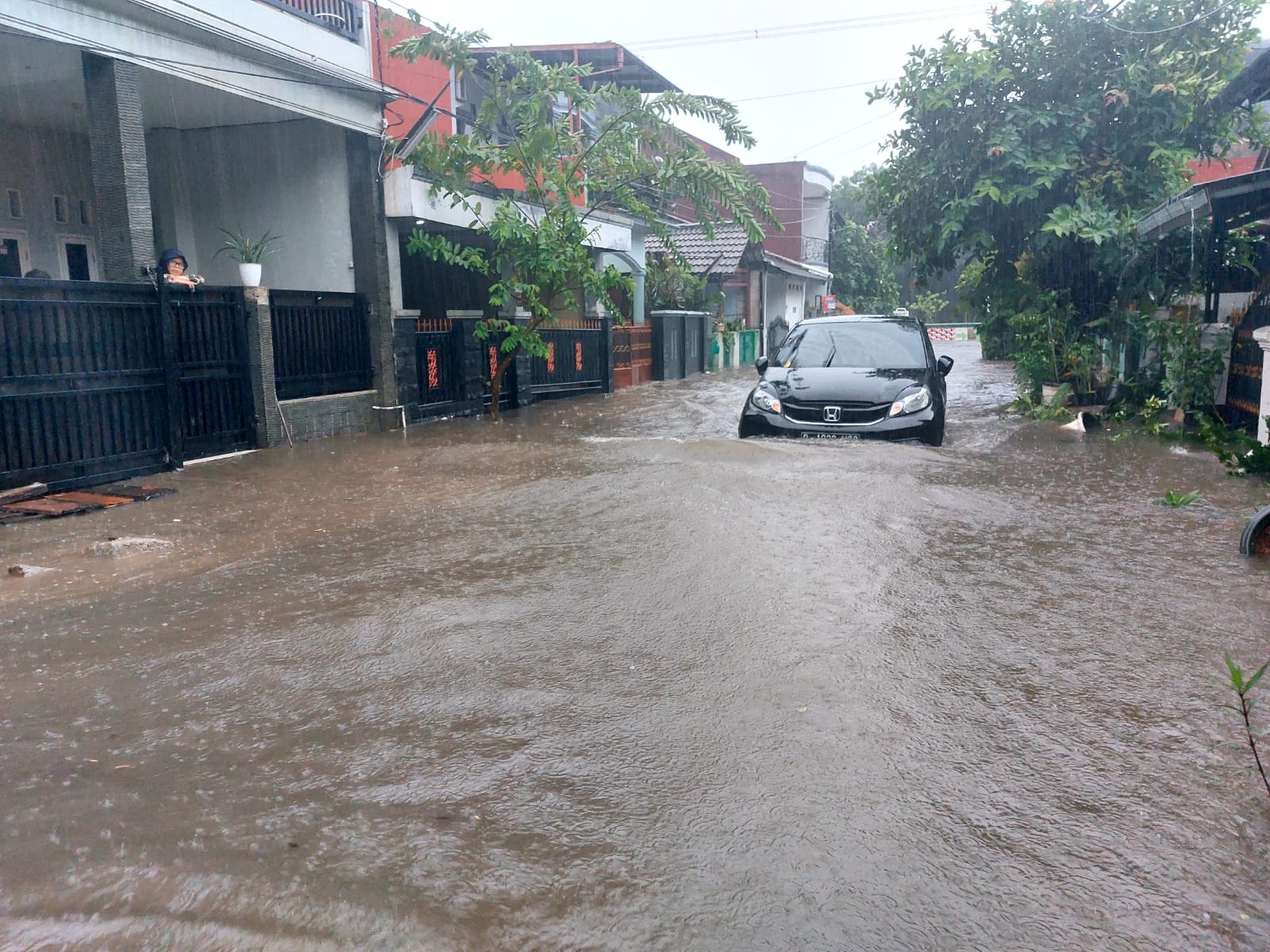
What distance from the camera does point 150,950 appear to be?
2.53 m

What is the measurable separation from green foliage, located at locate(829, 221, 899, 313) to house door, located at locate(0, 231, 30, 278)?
131 feet

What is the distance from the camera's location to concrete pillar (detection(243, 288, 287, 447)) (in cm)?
1134

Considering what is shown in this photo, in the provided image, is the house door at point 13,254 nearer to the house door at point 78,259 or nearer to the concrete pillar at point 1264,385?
the house door at point 78,259

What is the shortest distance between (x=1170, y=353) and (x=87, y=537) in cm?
1208

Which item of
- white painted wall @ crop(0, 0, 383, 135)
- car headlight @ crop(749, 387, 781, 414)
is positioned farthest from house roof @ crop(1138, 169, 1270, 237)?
white painted wall @ crop(0, 0, 383, 135)

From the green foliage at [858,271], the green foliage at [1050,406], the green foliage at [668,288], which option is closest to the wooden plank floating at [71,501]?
the green foliage at [1050,406]

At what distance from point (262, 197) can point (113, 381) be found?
6303mm

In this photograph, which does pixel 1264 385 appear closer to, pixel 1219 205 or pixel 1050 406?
pixel 1219 205

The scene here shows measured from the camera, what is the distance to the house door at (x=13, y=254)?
13.0m

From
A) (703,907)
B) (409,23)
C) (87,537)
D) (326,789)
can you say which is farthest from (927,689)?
(409,23)

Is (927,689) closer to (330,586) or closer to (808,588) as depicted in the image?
(808,588)

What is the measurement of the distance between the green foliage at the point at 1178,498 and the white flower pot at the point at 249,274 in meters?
9.36

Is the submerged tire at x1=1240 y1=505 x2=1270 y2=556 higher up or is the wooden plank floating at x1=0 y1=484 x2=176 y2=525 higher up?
the wooden plank floating at x1=0 y1=484 x2=176 y2=525

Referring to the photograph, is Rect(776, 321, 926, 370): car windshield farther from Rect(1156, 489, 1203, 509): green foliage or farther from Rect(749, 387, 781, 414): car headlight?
Rect(1156, 489, 1203, 509): green foliage
